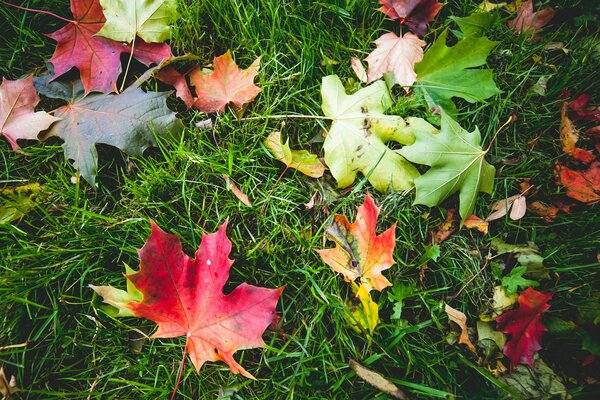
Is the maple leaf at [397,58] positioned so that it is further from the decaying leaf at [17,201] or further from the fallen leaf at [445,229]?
the decaying leaf at [17,201]

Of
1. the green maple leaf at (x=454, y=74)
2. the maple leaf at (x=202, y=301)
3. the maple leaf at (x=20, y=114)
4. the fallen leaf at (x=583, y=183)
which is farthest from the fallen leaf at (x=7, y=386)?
the fallen leaf at (x=583, y=183)

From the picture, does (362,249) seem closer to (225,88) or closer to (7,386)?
(225,88)

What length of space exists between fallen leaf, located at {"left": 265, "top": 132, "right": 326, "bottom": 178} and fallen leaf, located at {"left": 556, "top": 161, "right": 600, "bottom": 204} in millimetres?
1012

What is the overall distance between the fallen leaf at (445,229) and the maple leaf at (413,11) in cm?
83

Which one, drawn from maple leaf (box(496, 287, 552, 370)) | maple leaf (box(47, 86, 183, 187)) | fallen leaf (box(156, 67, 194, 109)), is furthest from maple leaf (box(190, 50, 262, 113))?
maple leaf (box(496, 287, 552, 370))

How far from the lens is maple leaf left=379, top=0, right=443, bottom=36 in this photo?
5.44 feet

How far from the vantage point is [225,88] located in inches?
62.5

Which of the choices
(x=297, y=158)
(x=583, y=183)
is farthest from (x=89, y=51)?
(x=583, y=183)

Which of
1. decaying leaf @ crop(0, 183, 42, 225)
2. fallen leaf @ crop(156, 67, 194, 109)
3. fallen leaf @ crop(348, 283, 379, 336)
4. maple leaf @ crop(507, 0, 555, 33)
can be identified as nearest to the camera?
fallen leaf @ crop(348, 283, 379, 336)

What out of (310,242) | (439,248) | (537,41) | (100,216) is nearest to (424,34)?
(537,41)

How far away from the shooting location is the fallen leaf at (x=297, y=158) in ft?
5.02

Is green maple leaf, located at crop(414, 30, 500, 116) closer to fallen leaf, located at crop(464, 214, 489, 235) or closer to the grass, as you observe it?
the grass

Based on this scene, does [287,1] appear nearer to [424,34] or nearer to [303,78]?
[303,78]

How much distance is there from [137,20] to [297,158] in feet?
2.77
